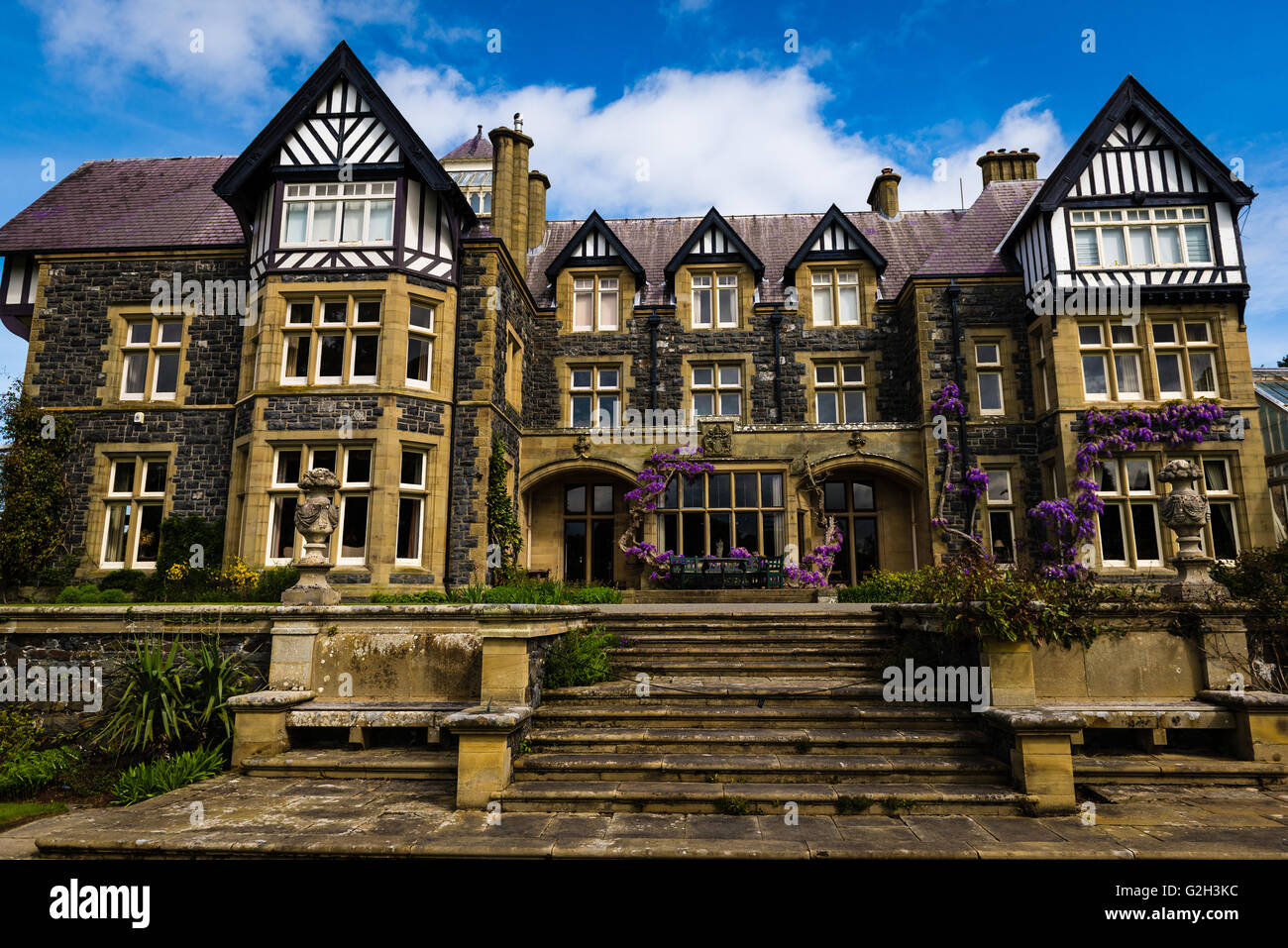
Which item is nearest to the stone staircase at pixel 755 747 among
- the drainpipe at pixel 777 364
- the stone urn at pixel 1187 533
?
the stone urn at pixel 1187 533

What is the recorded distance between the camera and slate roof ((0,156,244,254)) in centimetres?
1686

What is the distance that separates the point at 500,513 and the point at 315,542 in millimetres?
7019

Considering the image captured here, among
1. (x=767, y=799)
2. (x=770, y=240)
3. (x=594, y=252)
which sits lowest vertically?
(x=767, y=799)

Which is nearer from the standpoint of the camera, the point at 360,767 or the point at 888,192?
the point at 360,767

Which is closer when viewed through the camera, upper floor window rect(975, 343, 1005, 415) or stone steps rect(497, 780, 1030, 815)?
stone steps rect(497, 780, 1030, 815)

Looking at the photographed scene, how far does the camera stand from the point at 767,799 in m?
5.69

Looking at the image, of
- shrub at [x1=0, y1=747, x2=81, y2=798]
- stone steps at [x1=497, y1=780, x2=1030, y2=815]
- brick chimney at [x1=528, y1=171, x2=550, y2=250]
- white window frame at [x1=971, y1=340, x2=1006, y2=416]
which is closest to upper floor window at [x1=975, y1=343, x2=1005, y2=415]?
white window frame at [x1=971, y1=340, x2=1006, y2=416]

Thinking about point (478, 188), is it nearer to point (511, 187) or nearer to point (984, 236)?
point (511, 187)

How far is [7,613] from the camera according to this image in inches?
314

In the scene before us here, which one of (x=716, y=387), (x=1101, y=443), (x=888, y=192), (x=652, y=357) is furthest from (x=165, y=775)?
(x=888, y=192)

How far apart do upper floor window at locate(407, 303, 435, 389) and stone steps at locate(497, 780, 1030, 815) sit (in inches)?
430

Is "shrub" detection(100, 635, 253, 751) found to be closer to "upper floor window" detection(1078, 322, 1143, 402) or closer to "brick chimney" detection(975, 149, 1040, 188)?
"upper floor window" detection(1078, 322, 1143, 402)
